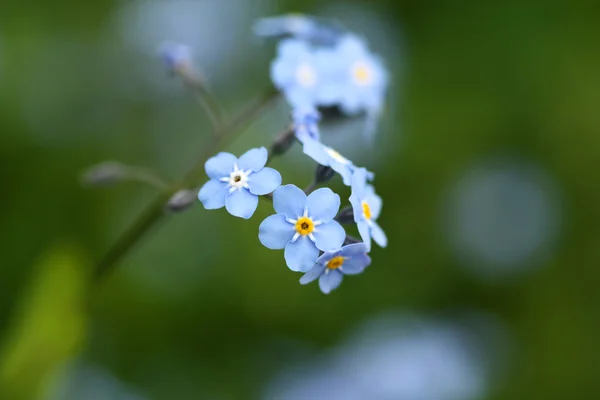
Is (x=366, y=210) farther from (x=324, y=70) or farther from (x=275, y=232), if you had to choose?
(x=324, y=70)

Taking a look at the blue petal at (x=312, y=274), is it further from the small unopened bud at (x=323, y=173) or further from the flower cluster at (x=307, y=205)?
the small unopened bud at (x=323, y=173)

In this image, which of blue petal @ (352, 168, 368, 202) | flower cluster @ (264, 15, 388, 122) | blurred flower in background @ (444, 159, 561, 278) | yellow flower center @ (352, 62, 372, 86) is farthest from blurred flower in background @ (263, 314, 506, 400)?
blue petal @ (352, 168, 368, 202)

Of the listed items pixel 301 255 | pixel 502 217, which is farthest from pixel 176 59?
pixel 502 217

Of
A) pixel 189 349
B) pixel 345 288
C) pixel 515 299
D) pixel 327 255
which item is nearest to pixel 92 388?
pixel 189 349

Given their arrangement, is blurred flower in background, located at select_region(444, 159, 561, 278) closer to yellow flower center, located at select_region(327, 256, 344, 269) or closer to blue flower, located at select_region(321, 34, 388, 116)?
blue flower, located at select_region(321, 34, 388, 116)

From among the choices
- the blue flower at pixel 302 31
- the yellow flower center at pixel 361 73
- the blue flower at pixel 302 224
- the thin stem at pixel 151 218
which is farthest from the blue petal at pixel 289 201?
the blue flower at pixel 302 31

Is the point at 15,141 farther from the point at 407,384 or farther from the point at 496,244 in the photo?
the point at 496,244
